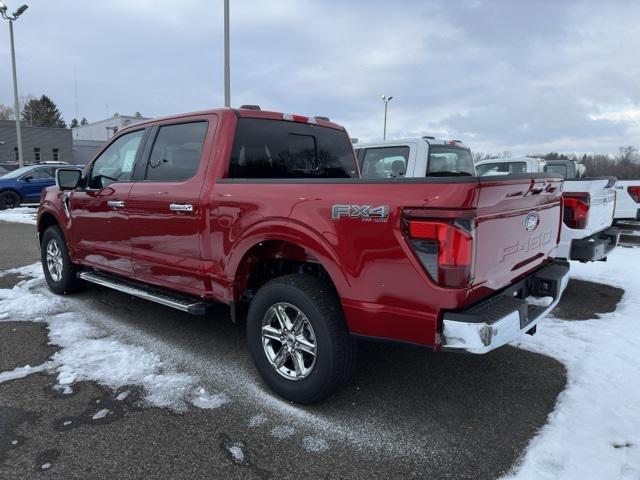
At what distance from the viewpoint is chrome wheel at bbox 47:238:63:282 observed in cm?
574

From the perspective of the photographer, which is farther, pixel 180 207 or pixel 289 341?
pixel 180 207

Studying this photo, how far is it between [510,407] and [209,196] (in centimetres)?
254

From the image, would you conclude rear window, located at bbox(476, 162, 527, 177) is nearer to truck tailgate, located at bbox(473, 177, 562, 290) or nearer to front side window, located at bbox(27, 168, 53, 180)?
truck tailgate, located at bbox(473, 177, 562, 290)

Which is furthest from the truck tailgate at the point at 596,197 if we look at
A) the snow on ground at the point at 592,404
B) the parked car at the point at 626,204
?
Answer: the parked car at the point at 626,204

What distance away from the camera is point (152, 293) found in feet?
13.7

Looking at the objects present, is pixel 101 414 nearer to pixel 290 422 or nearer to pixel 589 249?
pixel 290 422

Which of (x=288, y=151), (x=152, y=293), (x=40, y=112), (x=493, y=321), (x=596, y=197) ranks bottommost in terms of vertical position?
(x=152, y=293)

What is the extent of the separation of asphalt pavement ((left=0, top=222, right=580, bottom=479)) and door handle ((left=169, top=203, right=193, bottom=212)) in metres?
1.20

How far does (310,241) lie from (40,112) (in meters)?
100

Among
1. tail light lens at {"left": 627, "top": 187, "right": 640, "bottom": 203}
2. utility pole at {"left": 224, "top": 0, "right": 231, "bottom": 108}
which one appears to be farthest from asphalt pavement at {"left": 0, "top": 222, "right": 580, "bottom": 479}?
utility pole at {"left": 224, "top": 0, "right": 231, "bottom": 108}

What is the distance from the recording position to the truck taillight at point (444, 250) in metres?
2.41

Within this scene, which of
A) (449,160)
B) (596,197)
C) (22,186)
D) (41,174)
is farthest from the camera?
(41,174)

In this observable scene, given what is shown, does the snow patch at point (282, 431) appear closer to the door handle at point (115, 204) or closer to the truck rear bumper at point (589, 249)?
the door handle at point (115, 204)

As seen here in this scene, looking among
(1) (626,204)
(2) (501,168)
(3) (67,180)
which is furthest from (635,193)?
(3) (67,180)
